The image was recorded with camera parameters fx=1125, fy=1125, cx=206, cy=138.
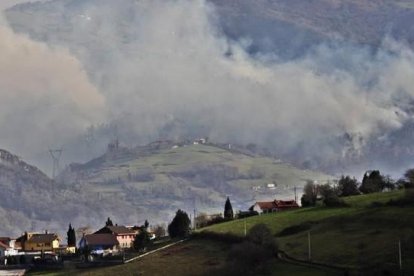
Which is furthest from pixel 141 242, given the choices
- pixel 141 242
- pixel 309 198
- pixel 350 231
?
pixel 350 231

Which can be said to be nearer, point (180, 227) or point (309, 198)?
point (180, 227)

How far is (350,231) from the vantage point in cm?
14350

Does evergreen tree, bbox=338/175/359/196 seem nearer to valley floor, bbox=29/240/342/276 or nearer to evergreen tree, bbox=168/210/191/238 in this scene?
evergreen tree, bbox=168/210/191/238

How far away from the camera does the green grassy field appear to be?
4993 inches

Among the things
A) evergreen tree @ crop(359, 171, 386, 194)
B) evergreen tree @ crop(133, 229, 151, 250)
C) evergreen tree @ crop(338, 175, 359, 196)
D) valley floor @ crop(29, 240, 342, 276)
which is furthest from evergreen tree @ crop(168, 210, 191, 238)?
evergreen tree @ crop(359, 171, 386, 194)

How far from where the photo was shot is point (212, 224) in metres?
190

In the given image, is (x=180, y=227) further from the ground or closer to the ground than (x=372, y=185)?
closer to the ground

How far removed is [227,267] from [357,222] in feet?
71.8

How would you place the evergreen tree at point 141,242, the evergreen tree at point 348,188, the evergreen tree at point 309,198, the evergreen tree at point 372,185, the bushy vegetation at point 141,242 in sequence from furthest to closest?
the evergreen tree at point 348,188 < the evergreen tree at point 372,185 < the evergreen tree at point 309,198 < the evergreen tree at point 141,242 < the bushy vegetation at point 141,242

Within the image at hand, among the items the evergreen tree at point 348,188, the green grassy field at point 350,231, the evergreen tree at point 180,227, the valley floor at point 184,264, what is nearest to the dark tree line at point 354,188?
the evergreen tree at point 348,188

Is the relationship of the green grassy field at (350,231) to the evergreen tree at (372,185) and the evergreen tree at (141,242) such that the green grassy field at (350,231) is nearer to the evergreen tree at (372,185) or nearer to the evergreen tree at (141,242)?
the evergreen tree at (141,242)

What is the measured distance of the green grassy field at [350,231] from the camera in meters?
127

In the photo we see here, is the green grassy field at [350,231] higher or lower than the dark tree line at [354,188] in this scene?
lower

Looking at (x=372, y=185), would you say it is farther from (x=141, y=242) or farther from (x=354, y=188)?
(x=141, y=242)
